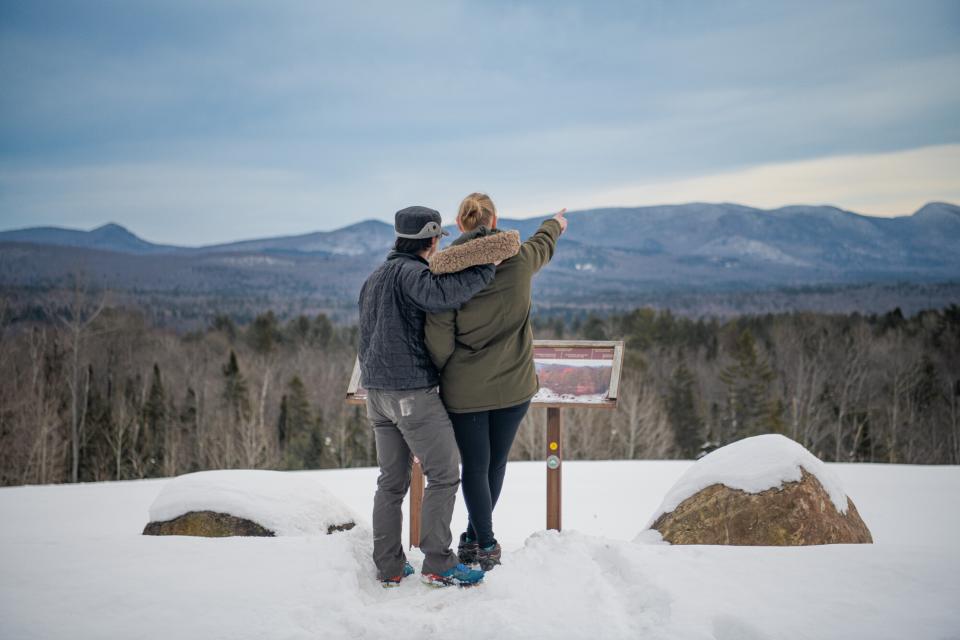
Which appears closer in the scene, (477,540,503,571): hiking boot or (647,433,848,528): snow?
(477,540,503,571): hiking boot

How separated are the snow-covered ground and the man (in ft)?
0.72

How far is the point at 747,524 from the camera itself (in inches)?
225

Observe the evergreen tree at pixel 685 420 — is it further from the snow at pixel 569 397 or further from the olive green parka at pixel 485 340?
the olive green parka at pixel 485 340

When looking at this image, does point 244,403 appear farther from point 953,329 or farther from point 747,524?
point 953,329

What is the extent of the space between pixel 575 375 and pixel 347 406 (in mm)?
42520

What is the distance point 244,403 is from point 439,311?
44774mm

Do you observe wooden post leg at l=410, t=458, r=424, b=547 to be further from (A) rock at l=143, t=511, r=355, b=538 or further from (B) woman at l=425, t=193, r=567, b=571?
(B) woman at l=425, t=193, r=567, b=571

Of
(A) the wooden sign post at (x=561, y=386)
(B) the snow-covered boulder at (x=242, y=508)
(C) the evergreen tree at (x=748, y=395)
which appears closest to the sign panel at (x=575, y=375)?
(A) the wooden sign post at (x=561, y=386)

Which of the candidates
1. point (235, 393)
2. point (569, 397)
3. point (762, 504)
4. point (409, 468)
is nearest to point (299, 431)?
point (235, 393)

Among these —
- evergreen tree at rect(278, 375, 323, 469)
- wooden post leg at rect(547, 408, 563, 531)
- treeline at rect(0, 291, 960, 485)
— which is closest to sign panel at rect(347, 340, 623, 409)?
wooden post leg at rect(547, 408, 563, 531)

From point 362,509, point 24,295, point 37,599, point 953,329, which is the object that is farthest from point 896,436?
point 24,295

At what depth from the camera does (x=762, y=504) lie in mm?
5727

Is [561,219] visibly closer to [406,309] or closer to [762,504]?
[406,309]

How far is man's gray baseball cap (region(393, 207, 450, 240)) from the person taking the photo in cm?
415
